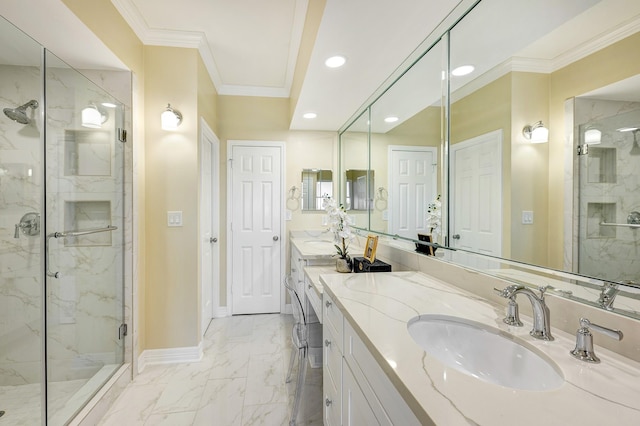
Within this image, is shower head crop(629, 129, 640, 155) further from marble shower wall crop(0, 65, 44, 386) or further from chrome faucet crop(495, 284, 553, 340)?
marble shower wall crop(0, 65, 44, 386)

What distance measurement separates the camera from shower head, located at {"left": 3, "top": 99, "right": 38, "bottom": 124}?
1.58 meters

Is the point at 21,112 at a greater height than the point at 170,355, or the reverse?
the point at 21,112

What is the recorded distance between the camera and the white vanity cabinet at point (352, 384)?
71cm

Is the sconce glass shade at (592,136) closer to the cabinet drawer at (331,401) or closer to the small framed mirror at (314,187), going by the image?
the cabinet drawer at (331,401)

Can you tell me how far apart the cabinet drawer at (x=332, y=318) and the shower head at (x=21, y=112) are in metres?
1.94

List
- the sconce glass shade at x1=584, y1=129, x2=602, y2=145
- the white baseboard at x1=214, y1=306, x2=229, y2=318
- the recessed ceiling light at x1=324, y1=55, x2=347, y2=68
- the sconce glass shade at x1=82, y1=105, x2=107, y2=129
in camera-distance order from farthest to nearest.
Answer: the white baseboard at x1=214, y1=306, x2=229, y2=318 < the sconce glass shade at x1=82, y1=105, x2=107, y2=129 < the recessed ceiling light at x1=324, y1=55, x2=347, y2=68 < the sconce glass shade at x1=584, y1=129, x2=602, y2=145

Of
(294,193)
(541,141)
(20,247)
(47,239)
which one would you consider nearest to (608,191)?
(541,141)

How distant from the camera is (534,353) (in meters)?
0.75

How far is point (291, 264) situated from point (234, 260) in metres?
0.68

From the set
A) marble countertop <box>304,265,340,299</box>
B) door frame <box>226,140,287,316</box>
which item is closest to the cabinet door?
marble countertop <box>304,265,340,299</box>

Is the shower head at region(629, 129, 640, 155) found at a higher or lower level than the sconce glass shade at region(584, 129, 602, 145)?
lower

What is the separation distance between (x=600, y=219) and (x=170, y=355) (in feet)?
9.24

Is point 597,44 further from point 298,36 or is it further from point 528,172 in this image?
point 298,36

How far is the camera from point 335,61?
1853mm
